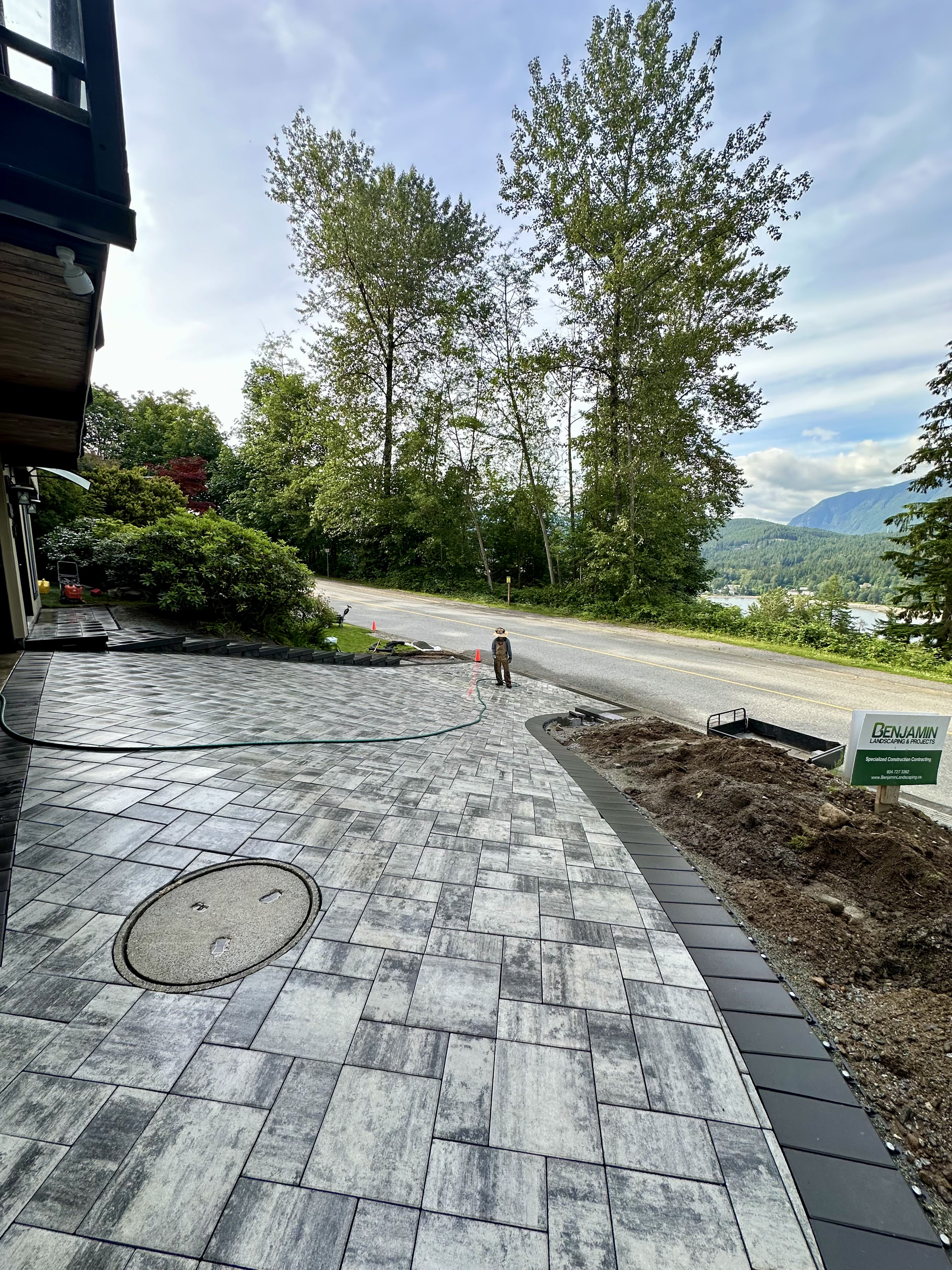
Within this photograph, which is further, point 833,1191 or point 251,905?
point 251,905

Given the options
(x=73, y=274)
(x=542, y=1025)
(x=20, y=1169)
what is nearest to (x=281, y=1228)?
(x=20, y=1169)

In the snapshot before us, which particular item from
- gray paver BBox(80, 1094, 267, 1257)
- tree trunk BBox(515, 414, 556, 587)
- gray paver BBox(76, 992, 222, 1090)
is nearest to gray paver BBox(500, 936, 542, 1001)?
gray paver BBox(80, 1094, 267, 1257)

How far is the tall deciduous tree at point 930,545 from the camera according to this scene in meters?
12.6

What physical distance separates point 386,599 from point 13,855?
16613 millimetres

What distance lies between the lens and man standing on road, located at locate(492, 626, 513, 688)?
7.92m

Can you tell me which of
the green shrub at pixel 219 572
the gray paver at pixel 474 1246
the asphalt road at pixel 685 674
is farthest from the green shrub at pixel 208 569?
the gray paver at pixel 474 1246

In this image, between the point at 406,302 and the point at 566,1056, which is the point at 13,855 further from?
the point at 406,302

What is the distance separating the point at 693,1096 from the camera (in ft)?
5.32

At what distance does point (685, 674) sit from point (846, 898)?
6.62 metres

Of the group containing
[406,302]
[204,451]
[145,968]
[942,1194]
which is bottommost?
[942,1194]

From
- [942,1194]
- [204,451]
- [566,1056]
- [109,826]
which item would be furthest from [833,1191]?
[204,451]

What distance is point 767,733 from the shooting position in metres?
5.87

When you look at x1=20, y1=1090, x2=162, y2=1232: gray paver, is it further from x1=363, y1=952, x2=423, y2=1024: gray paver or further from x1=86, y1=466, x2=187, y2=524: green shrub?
x1=86, y1=466, x2=187, y2=524: green shrub

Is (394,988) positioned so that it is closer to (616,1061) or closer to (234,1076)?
(234,1076)
